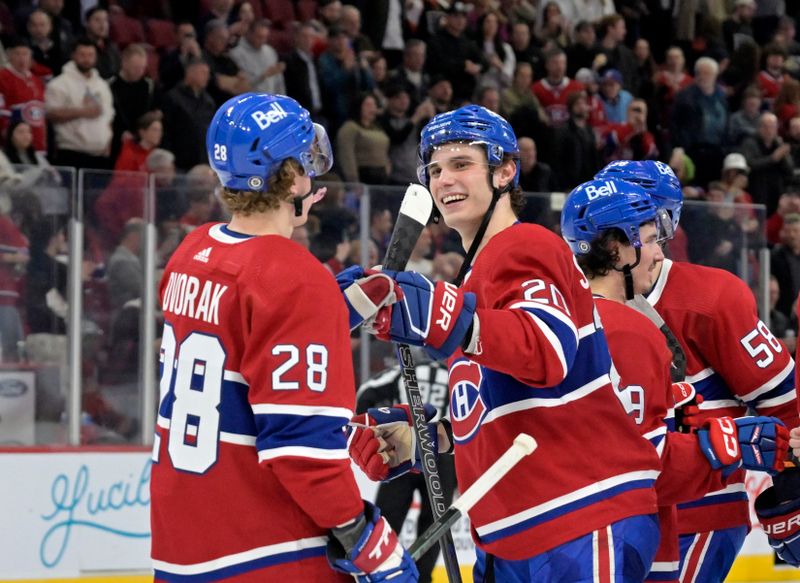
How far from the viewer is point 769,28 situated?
41.0ft

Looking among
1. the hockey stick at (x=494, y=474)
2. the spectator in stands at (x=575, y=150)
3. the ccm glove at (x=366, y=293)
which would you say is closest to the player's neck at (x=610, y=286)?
the hockey stick at (x=494, y=474)

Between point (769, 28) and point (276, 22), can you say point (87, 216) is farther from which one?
point (769, 28)

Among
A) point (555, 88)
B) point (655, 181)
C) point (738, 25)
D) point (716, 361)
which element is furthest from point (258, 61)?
point (716, 361)

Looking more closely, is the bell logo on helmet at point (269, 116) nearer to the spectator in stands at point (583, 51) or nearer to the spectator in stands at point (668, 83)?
the spectator in stands at point (583, 51)

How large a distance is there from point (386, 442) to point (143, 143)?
4.59m

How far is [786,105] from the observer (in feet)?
35.3

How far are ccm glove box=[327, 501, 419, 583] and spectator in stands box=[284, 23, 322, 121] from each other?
247 inches

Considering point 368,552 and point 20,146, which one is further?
point 20,146

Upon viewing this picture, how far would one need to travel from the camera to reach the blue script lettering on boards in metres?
5.46

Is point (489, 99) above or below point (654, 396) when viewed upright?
above

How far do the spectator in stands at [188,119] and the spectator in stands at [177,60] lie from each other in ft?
0.81

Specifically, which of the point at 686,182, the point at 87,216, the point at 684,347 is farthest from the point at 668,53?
the point at 684,347

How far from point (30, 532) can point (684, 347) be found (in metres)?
2.97

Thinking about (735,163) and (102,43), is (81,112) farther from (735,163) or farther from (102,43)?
(735,163)
